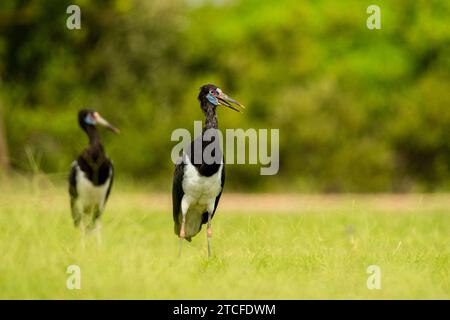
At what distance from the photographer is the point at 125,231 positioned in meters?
9.61

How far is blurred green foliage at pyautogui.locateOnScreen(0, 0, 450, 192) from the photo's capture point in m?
22.2

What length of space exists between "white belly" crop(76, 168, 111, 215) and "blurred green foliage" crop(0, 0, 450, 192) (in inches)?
419

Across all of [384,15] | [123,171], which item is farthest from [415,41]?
[123,171]

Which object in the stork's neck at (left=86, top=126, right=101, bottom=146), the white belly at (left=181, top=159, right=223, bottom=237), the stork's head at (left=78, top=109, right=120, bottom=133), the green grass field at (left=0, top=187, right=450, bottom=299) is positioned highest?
the stork's head at (left=78, top=109, right=120, bottom=133)

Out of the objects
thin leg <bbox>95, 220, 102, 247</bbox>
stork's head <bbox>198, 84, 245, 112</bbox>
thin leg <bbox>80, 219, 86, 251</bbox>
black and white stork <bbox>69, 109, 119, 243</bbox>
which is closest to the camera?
thin leg <bbox>80, 219, 86, 251</bbox>

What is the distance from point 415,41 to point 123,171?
10.6 m

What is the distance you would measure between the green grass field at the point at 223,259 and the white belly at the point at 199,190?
15.3 inches

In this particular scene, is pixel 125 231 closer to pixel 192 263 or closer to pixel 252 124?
pixel 192 263

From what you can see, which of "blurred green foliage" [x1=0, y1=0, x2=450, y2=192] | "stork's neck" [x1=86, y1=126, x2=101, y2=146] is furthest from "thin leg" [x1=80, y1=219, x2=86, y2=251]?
"blurred green foliage" [x1=0, y1=0, x2=450, y2=192]

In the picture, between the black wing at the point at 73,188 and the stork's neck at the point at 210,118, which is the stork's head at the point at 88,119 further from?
the stork's neck at the point at 210,118

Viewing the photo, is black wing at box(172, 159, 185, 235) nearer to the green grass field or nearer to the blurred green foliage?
the green grass field

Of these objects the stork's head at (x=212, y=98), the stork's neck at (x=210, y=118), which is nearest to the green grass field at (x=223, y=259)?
the stork's neck at (x=210, y=118)

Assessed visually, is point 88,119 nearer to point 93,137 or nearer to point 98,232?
point 93,137

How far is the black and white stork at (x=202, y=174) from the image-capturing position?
28.3 ft
